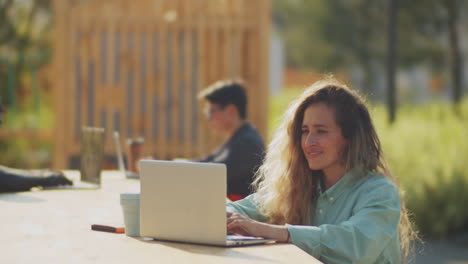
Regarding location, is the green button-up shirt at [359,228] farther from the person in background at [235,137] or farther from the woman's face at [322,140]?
the person in background at [235,137]

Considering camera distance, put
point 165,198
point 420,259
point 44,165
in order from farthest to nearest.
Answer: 1. point 44,165
2. point 420,259
3. point 165,198

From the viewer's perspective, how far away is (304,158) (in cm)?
338

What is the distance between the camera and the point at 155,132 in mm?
9531

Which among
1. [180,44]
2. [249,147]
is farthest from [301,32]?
[249,147]

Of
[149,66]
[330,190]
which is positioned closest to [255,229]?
[330,190]

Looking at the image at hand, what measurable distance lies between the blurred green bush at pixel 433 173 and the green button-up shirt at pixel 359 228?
491 cm

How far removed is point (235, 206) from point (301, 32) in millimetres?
18684

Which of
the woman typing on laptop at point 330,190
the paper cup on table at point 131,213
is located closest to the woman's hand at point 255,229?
the woman typing on laptop at point 330,190

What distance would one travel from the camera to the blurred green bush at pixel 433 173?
8.19m

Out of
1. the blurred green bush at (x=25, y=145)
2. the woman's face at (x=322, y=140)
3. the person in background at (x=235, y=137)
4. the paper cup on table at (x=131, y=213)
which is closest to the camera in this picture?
the paper cup on table at (x=131, y=213)

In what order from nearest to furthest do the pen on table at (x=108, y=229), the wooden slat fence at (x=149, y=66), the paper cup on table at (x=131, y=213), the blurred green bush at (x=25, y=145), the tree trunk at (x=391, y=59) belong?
1. the paper cup on table at (x=131, y=213)
2. the pen on table at (x=108, y=229)
3. the wooden slat fence at (x=149, y=66)
4. the blurred green bush at (x=25, y=145)
5. the tree trunk at (x=391, y=59)

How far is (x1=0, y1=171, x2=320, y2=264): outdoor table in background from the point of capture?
2539mm

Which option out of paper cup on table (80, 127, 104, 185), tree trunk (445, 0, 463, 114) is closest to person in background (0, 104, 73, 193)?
paper cup on table (80, 127, 104, 185)

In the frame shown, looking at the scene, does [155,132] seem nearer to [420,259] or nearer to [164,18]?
[164,18]
